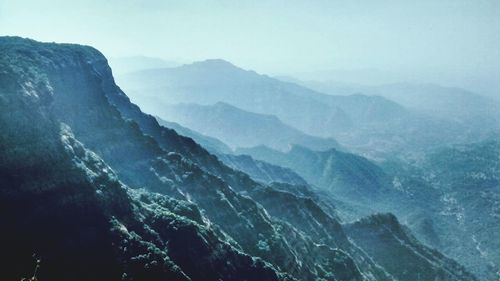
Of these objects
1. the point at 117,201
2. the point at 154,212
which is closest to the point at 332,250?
the point at 154,212

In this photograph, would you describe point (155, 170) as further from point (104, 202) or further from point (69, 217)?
point (69, 217)

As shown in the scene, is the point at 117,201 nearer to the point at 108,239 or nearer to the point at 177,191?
the point at 108,239

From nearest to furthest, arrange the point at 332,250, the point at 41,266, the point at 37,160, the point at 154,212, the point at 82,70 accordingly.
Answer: the point at 41,266 → the point at 37,160 → the point at 154,212 → the point at 82,70 → the point at 332,250

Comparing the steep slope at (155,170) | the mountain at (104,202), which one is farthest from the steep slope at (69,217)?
the steep slope at (155,170)

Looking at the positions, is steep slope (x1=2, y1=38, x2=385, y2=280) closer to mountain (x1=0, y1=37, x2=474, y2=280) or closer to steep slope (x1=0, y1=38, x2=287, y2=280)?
mountain (x1=0, y1=37, x2=474, y2=280)

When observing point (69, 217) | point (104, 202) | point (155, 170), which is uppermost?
point (104, 202)

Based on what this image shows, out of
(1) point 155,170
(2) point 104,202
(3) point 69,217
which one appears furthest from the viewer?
(1) point 155,170

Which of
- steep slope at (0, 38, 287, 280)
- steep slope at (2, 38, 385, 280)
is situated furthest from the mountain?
steep slope at (2, 38, 385, 280)

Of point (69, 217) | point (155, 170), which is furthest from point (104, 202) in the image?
point (155, 170)
